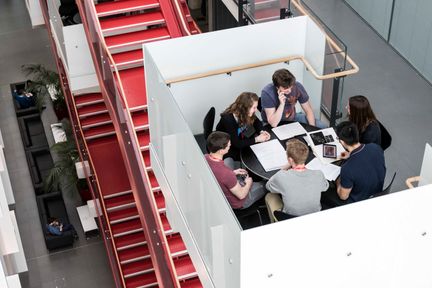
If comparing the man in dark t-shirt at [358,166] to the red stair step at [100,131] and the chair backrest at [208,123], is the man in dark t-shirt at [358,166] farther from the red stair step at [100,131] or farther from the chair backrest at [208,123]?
the red stair step at [100,131]

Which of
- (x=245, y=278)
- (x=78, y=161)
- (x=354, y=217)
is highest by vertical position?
(x=354, y=217)

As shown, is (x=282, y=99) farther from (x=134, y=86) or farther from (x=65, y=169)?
(x=65, y=169)

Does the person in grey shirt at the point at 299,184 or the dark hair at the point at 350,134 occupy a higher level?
the dark hair at the point at 350,134

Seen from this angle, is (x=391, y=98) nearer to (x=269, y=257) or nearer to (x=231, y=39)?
(x=231, y=39)

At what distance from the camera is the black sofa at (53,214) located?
13.8m

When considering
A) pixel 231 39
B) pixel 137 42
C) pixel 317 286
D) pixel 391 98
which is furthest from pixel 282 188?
pixel 391 98

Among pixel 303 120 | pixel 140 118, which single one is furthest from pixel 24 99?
pixel 303 120

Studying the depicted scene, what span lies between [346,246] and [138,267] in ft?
23.9

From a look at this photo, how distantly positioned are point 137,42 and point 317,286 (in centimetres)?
614

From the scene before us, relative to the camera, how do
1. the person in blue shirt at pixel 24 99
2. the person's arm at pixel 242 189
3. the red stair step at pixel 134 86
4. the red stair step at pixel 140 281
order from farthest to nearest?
the person in blue shirt at pixel 24 99 → the red stair step at pixel 140 281 → the red stair step at pixel 134 86 → the person's arm at pixel 242 189

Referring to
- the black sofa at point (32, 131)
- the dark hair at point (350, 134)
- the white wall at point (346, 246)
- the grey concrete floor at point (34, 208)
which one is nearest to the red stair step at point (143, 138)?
the grey concrete floor at point (34, 208)

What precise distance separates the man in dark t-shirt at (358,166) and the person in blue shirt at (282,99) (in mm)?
1282

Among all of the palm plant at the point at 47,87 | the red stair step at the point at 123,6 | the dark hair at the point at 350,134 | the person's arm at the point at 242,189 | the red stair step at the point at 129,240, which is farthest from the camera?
the palm plant at the point at 47,87

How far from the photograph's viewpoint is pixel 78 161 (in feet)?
47.6
